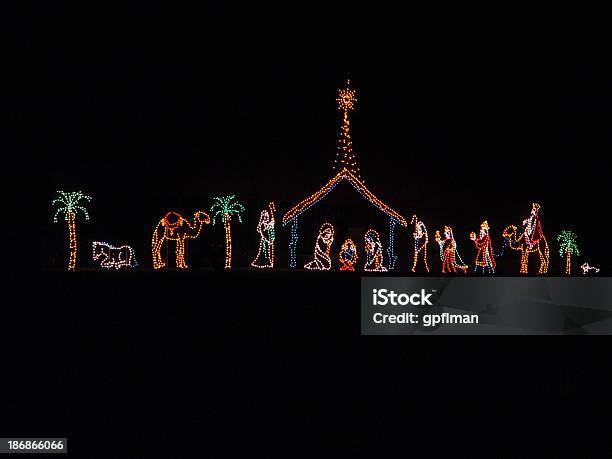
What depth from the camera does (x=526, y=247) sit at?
54.6 feet

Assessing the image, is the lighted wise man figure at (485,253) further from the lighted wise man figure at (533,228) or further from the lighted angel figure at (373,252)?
the lighted angel figure at (373,252)

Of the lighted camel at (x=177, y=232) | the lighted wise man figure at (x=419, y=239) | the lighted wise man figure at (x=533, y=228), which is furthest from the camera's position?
the lighted wise man figure at (x=419, y=239)

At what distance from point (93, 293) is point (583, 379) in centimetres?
689

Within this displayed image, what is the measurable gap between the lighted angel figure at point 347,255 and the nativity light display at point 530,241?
3543 mm

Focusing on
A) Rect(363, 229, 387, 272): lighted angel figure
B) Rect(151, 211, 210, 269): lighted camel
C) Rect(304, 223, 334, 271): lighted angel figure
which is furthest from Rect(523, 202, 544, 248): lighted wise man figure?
Rect(151, 211, 210, 269): lighted camel

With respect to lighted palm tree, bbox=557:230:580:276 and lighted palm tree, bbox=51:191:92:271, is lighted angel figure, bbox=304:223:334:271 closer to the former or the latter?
lighted palm tree, bbox=51:191:92:271

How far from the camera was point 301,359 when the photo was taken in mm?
5887

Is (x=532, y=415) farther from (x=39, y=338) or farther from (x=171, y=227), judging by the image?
(x=171, y=227)

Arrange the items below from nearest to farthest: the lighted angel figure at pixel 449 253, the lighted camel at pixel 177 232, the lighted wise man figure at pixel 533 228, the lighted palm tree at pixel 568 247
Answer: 1. the lighted camel at pixel 177 232
2. the lighted wise man figure at pixel 533 228
3. the lighted angel figure at pixel 449 253
4. the lighted palm tree at pixel 568 247

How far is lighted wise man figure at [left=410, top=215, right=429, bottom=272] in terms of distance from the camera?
1694cm

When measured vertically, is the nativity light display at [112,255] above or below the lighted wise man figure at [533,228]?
below

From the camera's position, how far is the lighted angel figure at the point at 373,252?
16.7 metres

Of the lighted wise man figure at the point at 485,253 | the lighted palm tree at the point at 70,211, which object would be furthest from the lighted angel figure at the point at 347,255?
the lighted palm tree at the point at 70,211

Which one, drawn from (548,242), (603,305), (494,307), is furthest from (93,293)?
(548,242)
